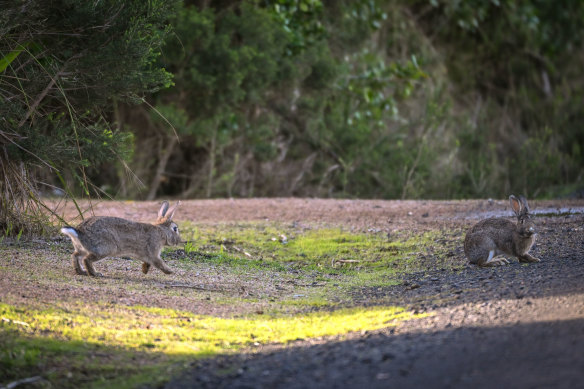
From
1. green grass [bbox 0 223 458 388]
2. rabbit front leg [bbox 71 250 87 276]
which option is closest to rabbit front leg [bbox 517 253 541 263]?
green grass [bbox 0 223 458 388]

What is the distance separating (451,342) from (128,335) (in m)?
2.33

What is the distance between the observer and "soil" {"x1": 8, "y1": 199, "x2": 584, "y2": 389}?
13.8 ft

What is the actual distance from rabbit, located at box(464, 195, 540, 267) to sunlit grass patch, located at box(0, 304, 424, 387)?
236cm

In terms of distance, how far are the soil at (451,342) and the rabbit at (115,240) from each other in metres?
0.31

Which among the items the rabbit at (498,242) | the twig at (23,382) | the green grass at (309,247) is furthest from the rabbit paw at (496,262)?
the twig at (23,382)

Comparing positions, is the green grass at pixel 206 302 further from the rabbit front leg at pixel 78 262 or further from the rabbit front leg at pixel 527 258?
the rabbit front leg at pixel 527 258

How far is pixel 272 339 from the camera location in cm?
556

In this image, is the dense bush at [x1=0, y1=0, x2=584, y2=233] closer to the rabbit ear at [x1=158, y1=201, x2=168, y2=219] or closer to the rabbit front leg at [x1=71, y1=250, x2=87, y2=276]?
the rabbit ear at [x1=158, y1=201, x2=168, y2=219]

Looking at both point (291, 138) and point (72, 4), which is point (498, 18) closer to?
point (291, 138)

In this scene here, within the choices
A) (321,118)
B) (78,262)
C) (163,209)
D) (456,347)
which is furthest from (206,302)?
(321,118)

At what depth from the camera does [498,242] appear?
8406mm

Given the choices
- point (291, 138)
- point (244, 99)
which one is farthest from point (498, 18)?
point (244, 99)

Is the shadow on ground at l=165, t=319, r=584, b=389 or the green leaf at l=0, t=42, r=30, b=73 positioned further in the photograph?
the green leaf at l=0, t=42, r=30, b=73

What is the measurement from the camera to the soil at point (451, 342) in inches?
165
